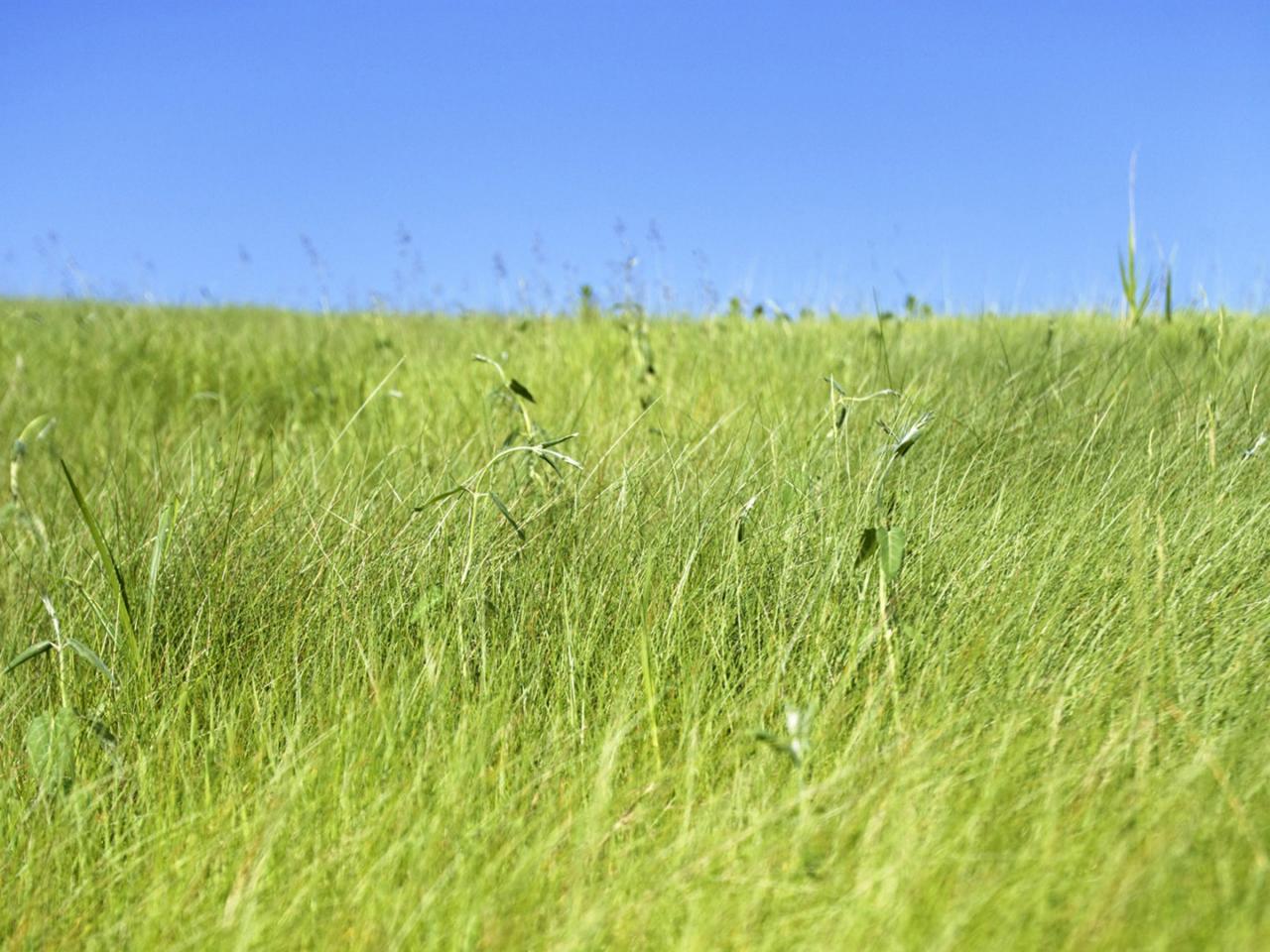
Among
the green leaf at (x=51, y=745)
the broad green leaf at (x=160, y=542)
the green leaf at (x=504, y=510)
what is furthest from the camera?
the broad green leaf at (x=160, y=542)

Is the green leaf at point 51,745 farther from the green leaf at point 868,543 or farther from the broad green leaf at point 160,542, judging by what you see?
the green leaf at point 868,543

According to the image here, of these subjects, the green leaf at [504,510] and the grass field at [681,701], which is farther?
the green leaf at [504,510]

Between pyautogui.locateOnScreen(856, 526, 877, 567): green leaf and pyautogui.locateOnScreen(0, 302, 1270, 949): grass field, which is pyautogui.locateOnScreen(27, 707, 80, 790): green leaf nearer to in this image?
pyautogui.locateOnScreen(0, 302, 1270, 949): grass field

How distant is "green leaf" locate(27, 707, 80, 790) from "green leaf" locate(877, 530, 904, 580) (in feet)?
4.25

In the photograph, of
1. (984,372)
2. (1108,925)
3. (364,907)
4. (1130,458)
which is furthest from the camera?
(984,372)

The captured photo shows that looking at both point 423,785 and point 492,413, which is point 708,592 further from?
point 492,413

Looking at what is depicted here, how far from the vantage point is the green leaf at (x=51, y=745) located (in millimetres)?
1722

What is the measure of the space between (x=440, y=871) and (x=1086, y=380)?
2710 millimetres

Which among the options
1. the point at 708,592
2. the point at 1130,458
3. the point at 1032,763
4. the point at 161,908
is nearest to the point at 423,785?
the point at 161,908

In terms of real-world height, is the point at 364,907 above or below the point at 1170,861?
below

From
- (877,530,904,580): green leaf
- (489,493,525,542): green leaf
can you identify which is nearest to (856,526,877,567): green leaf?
(877,530,904,580): green leaf

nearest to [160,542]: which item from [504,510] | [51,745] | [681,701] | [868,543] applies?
[51,745]

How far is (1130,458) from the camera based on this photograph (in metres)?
2.70

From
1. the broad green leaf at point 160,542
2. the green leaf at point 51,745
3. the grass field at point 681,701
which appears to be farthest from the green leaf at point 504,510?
the green leaf at point 51,745
